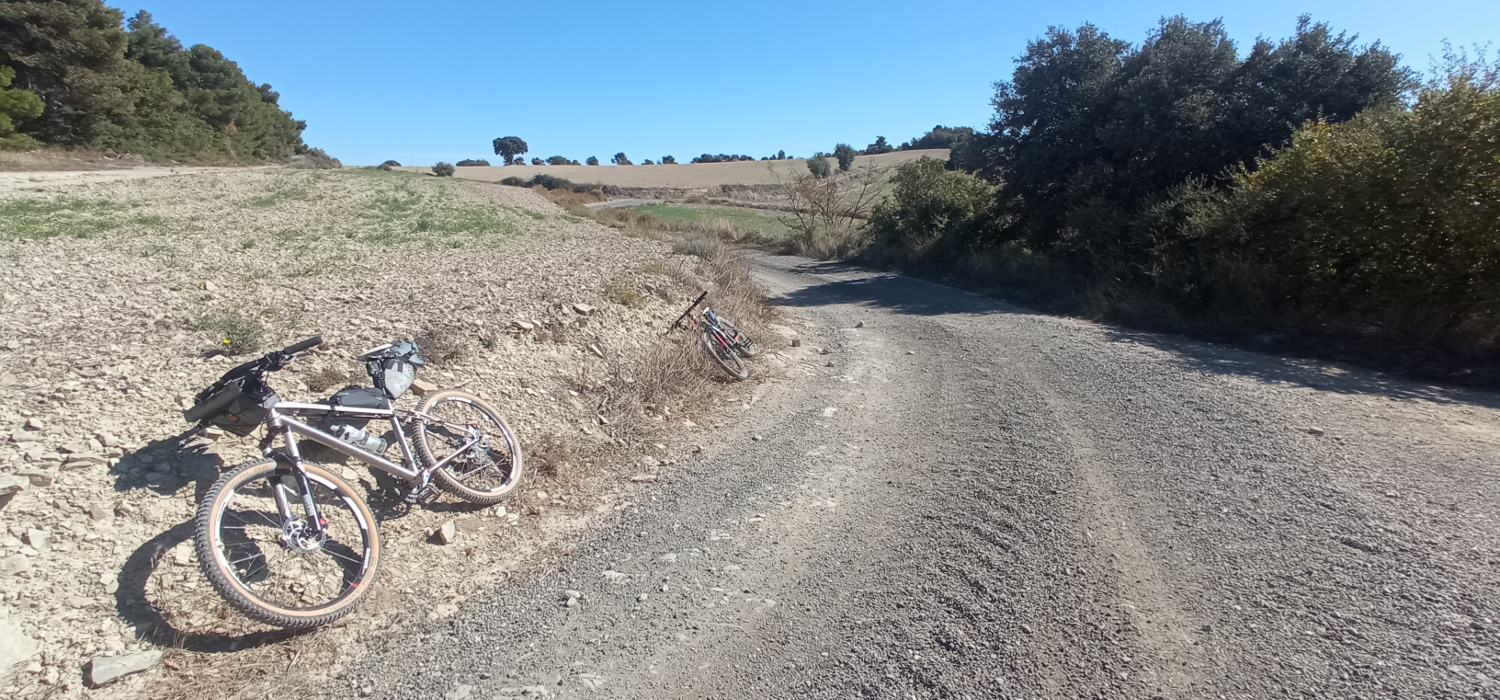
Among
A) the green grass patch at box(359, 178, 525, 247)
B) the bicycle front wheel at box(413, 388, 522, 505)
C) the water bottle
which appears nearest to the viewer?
the water bottle

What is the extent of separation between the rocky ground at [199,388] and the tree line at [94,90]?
26.3 metres

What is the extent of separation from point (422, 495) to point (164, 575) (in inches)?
45.1

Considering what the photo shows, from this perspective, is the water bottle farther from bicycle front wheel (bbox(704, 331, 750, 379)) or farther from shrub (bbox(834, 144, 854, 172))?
shrub (bbox(834, 144, 854, 172))

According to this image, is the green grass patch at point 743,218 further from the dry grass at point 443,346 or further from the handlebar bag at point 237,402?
the handlebar bag at point 237,402

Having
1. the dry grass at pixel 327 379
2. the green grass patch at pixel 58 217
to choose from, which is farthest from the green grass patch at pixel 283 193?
the dry grass at pixel 327 379

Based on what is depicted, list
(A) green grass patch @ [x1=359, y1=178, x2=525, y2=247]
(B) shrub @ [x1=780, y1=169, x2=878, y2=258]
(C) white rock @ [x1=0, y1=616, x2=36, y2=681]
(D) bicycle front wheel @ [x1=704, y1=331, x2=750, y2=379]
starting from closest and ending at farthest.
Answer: (C) white rock @ [x1=0, y1=616, x2=36, y2=681], (D) bicycle front wheel @ [x1=704, y1=331, x2=750, y2=379], (A) green grass patch @ [x1=359, y1=178, x2=525, y2=247], (B) shrub @ [x1=780, y1=169, x2=878, y2=258]

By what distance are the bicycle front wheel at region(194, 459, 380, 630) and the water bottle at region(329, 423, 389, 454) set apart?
0.27 m

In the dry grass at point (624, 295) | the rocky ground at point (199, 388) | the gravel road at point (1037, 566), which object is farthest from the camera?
the dry grass at point (624, 295)

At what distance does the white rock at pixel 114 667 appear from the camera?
2.88 m

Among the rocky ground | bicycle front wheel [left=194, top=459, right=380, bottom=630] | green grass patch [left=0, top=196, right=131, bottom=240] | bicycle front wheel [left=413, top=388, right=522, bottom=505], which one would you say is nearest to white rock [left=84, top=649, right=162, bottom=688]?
the rocky ground

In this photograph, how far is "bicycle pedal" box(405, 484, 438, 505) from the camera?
160 inches

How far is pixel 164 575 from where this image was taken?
10.9 feet

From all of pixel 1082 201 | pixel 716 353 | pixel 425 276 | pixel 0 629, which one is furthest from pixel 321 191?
pixel 0 629

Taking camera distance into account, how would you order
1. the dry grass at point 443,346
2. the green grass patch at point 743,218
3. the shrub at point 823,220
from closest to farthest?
the dry grass at point 443,346, the shrub at point 823,220, the green grass patch at point 743,218
